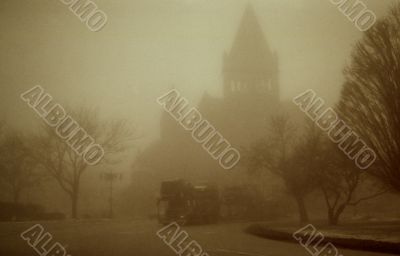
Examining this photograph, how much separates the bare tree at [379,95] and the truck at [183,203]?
15.5 metres

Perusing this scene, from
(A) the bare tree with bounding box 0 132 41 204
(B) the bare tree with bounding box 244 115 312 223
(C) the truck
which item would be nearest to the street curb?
(C) the truck

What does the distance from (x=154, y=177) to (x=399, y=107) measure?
47.0 m

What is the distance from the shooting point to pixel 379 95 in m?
21.1

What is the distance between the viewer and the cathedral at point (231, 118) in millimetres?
64688

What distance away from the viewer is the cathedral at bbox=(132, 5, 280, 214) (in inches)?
2547

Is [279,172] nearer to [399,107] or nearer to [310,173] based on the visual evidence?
[310,173]

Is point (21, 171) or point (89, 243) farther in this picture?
point (21, 171)

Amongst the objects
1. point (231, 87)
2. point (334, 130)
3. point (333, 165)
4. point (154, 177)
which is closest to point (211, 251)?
point (334, 130)

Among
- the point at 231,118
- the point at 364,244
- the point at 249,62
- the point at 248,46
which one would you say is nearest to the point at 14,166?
the point at 231,118

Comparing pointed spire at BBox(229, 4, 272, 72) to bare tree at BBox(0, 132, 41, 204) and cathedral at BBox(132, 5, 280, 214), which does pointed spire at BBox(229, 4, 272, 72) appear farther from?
bare tree at BBox(0, 132, 41, 204)

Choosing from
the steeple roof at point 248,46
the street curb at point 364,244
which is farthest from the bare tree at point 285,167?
the steeple roof at point 248,46

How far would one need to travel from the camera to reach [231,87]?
90375 mm

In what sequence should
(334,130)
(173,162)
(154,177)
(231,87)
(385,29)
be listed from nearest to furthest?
1. (385,29)
2. (334,130)
3. (154,177)
4. (173,162)
5. (231,87)

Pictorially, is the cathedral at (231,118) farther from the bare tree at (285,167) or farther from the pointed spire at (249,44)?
the bare tree at (285,167)
